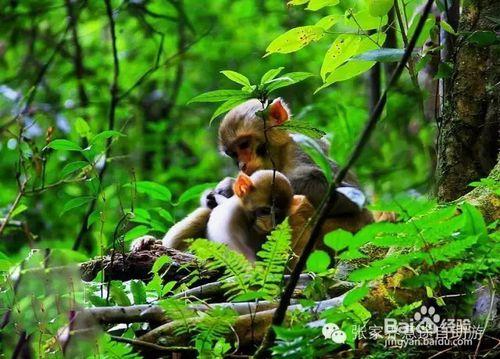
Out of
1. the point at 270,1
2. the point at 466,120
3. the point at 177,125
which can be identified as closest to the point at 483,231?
the point at 466,120

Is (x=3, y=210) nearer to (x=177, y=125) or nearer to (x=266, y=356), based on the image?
(x=266, y=356)

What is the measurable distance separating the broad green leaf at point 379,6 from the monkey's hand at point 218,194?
9.17 feet

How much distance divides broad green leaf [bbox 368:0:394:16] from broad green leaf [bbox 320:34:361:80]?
0.22 metres

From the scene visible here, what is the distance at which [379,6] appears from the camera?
12.3 feet

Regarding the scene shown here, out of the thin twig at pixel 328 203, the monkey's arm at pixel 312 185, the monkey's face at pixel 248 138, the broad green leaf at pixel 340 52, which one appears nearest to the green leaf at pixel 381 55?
the broad green leaf at pixel 340 52

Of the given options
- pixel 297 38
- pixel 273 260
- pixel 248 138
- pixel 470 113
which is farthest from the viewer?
pixel 248 138

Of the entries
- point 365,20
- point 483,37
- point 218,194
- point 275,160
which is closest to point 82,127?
point 365,20

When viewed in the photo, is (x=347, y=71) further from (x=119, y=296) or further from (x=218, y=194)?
(x=218, y=194)

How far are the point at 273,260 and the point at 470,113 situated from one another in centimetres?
208

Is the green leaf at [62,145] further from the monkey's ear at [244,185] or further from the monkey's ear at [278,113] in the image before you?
the monkey's ear at [278,113]

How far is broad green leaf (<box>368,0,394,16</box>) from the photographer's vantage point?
374 cm

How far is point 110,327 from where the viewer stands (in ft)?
11.0

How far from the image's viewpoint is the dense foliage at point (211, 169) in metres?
2.69

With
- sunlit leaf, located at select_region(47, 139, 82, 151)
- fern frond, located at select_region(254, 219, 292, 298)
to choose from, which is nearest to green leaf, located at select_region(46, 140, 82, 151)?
sunlit leaf, located at select_region(47, 139, 82, 151)
